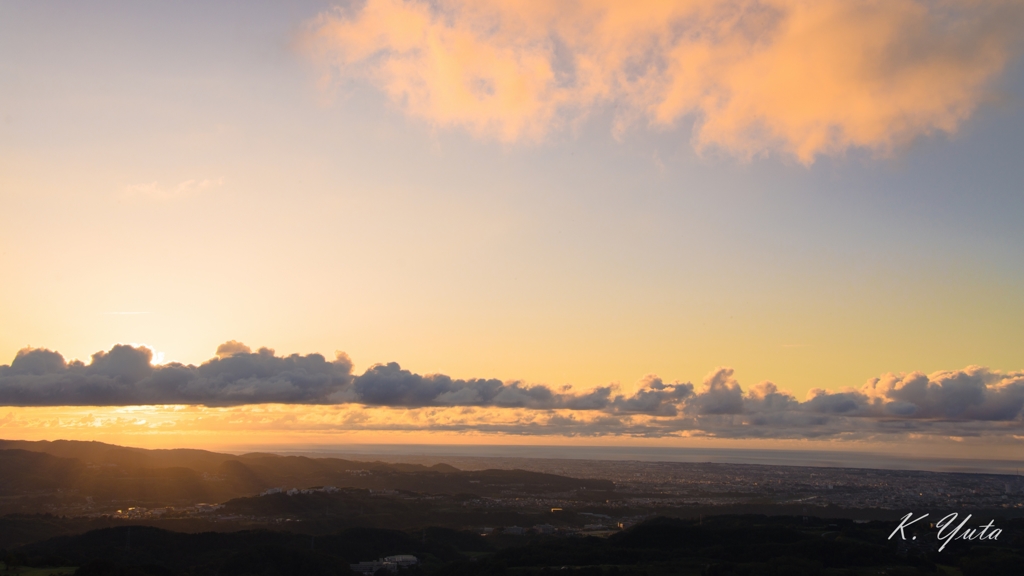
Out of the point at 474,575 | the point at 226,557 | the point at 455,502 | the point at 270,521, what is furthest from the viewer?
the point at 455,502

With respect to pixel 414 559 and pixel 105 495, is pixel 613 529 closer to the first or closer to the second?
pixel 414 559

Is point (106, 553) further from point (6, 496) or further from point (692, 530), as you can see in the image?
point (6, 496)

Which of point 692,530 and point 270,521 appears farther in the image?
point 270,521

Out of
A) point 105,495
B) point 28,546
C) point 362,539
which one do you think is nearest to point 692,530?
point 362,539

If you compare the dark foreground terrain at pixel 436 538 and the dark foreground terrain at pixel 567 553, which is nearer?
the dark foreground terrain at pixel 567 553

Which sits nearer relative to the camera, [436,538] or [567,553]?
[567,553]

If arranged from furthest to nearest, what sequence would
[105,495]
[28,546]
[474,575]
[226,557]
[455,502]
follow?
[455,502], [105,495], [28,546], [226,557], [474,575]

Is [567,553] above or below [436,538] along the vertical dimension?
above

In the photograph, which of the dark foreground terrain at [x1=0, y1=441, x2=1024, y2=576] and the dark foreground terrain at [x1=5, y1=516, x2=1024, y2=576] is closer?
the dark foreground terrain at [x1=5, y1=516, x2=1024, y2=576]

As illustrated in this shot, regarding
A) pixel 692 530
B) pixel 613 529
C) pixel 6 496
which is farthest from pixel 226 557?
pixel 6 496
